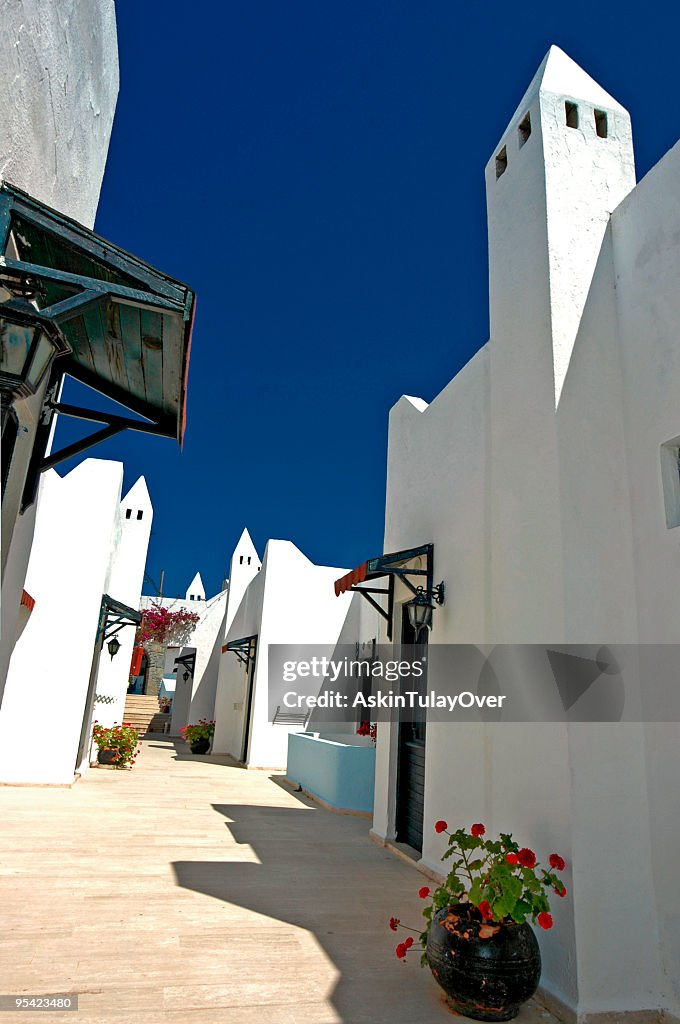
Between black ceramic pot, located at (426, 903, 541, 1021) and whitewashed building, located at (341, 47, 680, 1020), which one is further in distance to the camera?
whitewashed building, located at (341, 47, 680, 1020)

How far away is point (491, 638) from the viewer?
16.1 feet

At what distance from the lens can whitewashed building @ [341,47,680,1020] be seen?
11.1 ft

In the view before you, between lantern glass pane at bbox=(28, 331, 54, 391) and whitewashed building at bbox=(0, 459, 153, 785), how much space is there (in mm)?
6844

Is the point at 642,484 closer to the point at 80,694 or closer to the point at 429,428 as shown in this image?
the point at 429,428

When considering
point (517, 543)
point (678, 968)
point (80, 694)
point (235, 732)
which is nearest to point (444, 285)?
point (517, 543)

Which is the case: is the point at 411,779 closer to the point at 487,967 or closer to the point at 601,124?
the point at 487,967

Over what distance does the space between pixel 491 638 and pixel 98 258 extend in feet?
12.6

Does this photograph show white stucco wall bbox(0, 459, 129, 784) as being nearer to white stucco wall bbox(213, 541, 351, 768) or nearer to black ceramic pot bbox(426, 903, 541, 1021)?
white stucco wall bbox(213, 541, 351, 768)

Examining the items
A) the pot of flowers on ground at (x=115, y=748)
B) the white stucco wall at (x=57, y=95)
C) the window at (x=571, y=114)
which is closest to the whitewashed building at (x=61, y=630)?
the pot of flowers on ground at (x=115, y=748)

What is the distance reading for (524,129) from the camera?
5395 mm

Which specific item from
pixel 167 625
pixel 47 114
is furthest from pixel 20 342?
pixel 167 625

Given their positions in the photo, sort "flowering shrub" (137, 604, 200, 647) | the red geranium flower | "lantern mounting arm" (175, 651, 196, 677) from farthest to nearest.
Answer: "flowering shrub" (137, 604, 200, 647), "lantern mounting arm" (175, 651, 196, 677), the red geranium flower

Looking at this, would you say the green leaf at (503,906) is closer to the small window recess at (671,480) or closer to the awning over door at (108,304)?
the small window recess at (671,480)

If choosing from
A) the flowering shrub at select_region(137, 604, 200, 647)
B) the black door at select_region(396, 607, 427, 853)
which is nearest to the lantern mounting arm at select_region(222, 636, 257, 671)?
the black door at select_region(396, 607, 427, 853)
